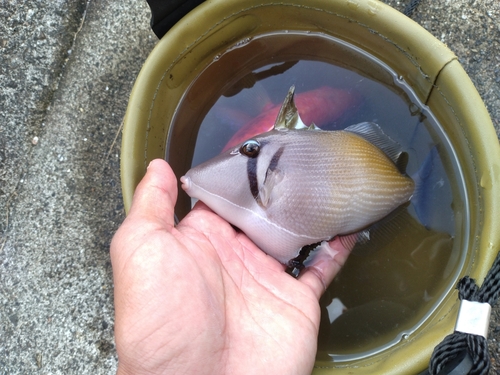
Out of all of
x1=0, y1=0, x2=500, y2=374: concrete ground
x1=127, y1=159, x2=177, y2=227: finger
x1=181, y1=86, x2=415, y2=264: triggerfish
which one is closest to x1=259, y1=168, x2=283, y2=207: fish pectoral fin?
x1=181, y1=86, x2=415, y2=264: triggerfish

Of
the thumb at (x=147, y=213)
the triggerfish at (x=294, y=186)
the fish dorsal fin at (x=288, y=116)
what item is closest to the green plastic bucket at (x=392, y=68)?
the thumb at (x=147, y=213)

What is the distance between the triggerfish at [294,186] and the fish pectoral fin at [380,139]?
83 millimetres

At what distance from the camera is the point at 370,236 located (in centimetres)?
167

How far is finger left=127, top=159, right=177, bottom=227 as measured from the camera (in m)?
1.31

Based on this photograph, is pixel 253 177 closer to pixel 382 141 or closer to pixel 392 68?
pixel 382 141

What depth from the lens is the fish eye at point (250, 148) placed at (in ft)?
4.69

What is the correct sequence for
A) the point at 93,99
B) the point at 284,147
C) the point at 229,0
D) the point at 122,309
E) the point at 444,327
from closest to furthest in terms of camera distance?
the point at 122,309
the point at 444,327
the point at 284,147
the point at 229,0
the point at 93,99

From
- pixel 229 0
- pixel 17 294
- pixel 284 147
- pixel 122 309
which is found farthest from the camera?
pixel 17 294

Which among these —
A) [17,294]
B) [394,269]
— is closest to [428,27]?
[394,269]

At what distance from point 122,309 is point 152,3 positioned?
1.06 metres

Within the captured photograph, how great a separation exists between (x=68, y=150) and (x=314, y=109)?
112 centimetres

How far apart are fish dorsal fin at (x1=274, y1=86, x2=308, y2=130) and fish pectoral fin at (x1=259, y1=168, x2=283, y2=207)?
0.20 metres

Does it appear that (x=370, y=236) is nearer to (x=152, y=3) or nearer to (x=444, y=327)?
(x=444, y=327)

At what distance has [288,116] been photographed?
5.32ft
